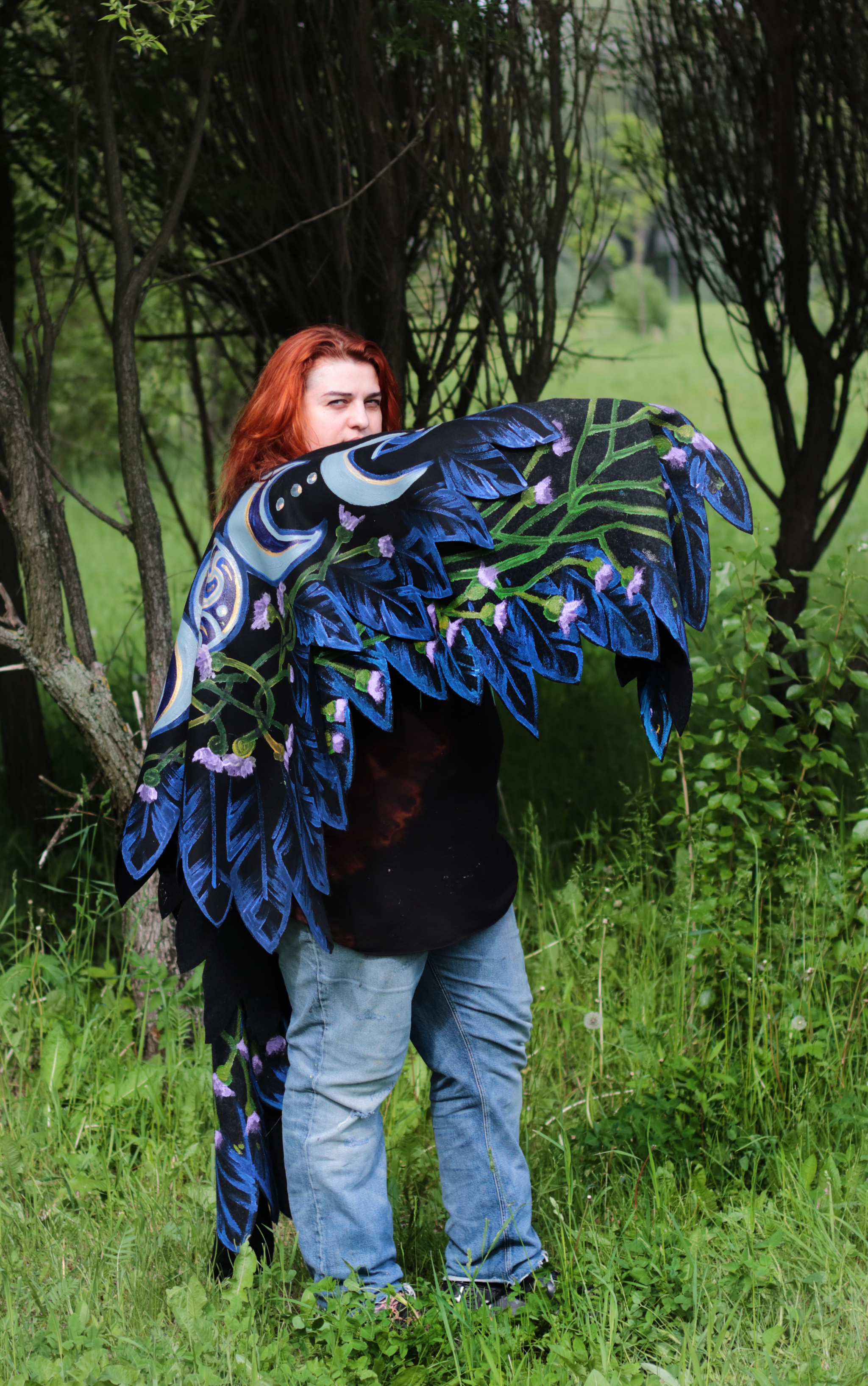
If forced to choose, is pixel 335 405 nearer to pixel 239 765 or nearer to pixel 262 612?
pixel 262 612

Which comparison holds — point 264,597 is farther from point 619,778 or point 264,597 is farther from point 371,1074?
point 619,778

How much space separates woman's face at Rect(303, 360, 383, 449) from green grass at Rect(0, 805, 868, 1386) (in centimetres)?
130

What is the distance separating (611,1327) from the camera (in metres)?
1.76

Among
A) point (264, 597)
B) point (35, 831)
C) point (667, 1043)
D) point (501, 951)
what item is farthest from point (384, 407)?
point (35, 831)

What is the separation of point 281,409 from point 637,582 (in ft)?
2.22

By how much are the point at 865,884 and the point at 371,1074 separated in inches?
48.5

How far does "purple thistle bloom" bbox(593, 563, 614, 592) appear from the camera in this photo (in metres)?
1.52

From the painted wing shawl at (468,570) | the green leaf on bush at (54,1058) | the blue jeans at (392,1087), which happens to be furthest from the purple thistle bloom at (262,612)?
the green leaf on bush at (54,1058)

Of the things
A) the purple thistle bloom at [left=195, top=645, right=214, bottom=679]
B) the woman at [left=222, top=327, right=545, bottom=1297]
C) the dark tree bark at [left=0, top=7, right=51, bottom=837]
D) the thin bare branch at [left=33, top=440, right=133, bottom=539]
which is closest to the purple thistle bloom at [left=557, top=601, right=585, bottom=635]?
the woman at [left=222, top=327, right=545, bottom=1297]

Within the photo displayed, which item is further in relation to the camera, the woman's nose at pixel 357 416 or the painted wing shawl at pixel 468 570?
the woman's nose at pixel 357 416

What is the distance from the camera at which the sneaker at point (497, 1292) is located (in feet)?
5.96

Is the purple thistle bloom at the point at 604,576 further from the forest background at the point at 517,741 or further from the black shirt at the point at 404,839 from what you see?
the forest background at the point at 517,741

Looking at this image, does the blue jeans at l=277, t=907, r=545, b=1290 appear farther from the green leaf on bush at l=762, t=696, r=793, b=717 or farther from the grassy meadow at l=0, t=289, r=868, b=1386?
the green leaf on bush at l=762, t=696, r=793, b=717

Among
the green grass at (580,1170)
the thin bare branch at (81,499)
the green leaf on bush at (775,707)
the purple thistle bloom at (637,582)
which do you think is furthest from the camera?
the thin bare branch at (81,499)
